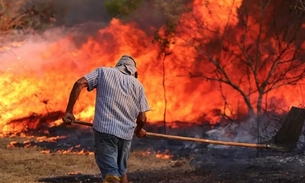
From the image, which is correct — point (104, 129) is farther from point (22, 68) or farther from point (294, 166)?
point (22, 68)

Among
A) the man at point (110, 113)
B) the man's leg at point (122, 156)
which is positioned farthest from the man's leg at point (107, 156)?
the man's leg at point (122, 156)

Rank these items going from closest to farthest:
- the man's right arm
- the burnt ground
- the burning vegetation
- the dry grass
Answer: the man's right arm
the burnt ground
the dry grass
the burning vegetation

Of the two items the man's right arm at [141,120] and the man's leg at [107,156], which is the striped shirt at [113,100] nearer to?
the man's leg at [107,156]

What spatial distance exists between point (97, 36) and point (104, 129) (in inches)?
426

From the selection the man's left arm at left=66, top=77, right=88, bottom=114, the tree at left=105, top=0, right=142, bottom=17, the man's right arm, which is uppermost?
the tree at left=105, top=0, right=142, bottom=17

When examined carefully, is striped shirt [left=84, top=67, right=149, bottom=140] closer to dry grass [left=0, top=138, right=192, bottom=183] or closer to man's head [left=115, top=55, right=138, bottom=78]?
man's head [left=115, top=55, right=138, bottom=78]

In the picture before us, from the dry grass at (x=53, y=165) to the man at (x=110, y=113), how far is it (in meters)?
3.11

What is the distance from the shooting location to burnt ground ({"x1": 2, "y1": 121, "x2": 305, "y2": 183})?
7.93 metres

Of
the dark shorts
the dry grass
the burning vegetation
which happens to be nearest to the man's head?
the dark shorts

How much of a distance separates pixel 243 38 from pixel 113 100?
7251 mm

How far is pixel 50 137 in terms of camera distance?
46.7 feet

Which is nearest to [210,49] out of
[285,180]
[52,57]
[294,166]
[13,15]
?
[52,57]

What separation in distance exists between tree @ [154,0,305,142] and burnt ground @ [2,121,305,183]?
5.39 ft

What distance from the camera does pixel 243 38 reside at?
12.1 m
